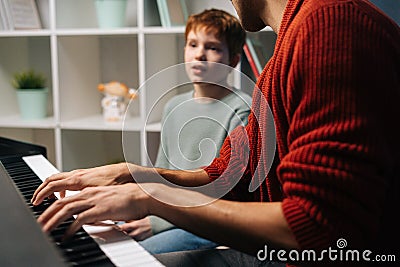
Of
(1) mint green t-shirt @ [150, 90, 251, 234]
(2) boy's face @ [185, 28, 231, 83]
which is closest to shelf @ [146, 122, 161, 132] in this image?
(1) mint green t-shirt @ [150, 90, 251, 234]

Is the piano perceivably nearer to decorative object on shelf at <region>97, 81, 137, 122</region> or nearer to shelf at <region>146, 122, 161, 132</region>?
shelf at <region>146, 122, 161, 132</region>

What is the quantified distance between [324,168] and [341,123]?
0.06m

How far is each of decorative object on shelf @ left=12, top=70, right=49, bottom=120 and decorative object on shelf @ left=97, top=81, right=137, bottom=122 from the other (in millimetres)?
288

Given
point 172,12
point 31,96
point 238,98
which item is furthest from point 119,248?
point 31,96

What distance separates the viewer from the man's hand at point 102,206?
79cm

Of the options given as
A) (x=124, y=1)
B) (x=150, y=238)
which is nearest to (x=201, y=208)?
(x=150, y=238)

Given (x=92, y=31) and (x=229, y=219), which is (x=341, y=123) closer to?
(x=229, y=219)

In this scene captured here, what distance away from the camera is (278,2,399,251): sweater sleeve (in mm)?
755

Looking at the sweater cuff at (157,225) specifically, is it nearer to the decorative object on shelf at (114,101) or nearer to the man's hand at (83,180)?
the man's hand at (83,180)

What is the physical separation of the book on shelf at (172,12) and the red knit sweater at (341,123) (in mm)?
1440

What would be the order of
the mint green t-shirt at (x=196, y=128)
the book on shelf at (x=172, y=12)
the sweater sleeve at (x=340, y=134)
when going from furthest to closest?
the book on shelf at (x=172, y=12)
the mint green t-shirt at (x=196, y=128)
the sweater sleeve at (x=340, y=134)

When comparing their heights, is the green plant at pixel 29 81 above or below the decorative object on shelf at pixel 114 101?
above

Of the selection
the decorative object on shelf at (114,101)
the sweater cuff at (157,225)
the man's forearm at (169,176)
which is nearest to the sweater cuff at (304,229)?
the man's forearm at (169,176)

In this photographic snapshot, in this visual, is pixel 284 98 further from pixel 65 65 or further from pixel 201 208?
pixel 65 65
